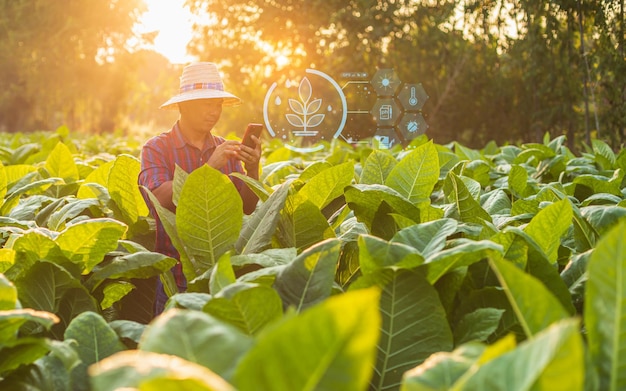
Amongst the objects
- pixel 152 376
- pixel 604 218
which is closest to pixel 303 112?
pixel 604 218

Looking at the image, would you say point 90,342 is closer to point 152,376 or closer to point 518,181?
point 152,376

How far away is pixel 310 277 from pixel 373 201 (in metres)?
0.59

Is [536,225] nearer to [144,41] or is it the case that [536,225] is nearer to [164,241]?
[164,241]

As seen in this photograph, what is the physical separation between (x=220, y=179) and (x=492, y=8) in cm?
958

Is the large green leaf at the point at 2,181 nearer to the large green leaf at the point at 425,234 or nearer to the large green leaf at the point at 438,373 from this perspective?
the large green leaf at the point at 425,234

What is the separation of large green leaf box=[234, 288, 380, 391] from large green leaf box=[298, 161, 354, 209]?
3.98 ft

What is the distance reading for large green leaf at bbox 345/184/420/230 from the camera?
1.66m

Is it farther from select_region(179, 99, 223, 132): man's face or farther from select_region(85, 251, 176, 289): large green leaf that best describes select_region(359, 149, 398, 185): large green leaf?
select_region(179, 99, 223, 132): man's face

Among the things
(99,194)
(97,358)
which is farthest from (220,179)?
(99,194)

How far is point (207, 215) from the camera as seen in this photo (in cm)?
151

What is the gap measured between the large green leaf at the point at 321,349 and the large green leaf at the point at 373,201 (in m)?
1.03

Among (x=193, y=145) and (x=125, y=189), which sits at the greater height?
(x=193, y=145)

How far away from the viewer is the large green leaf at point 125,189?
2.19m
